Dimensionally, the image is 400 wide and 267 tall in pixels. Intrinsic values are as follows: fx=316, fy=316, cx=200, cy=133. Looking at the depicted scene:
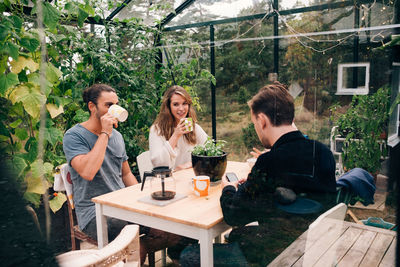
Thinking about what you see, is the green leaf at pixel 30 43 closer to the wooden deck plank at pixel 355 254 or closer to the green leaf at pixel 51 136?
the green leaf at pixel 51 136

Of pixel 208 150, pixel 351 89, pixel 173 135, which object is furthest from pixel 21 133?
pixel 173 135

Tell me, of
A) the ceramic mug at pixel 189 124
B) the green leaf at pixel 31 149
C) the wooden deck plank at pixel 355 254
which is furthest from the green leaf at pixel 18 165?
the ceramic mug at pixel 189 124

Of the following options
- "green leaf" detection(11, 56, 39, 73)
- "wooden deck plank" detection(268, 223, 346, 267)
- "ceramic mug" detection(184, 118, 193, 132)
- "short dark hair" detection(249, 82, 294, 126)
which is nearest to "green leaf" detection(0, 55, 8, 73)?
"green leaf" detection(11, 56, 39, 73)

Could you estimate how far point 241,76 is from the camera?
0.79 meters

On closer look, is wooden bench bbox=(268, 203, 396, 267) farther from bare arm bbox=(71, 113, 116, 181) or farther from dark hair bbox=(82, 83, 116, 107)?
dark hair bbox=(82, 83, 116, 107)

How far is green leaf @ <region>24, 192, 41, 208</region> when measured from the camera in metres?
0.49

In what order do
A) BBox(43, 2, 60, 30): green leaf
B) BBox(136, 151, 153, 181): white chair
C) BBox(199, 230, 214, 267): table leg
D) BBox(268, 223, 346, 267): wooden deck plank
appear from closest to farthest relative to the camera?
BBox(43, 2, 60, 30): green leaf
BBox(268, 223, 346, 267): wooden deck plank
BBox(199, 230, 214, 267): table leg
BBox(136, 151, 153, 181): white chair

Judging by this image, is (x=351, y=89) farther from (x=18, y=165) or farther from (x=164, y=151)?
(x=164, y=151)

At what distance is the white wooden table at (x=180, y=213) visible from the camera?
1.12m

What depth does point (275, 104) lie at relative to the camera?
0.75 metres

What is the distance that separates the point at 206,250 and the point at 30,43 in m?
0.84

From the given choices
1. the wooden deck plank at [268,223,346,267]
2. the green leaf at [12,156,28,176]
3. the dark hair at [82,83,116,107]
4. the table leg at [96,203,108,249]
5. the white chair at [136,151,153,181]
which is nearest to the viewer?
the green leaf at [12,156,28,176]

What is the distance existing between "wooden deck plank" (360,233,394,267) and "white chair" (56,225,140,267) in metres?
0.58

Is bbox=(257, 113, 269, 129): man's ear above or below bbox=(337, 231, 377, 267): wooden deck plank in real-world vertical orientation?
above
